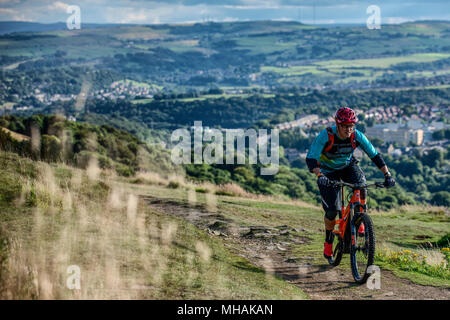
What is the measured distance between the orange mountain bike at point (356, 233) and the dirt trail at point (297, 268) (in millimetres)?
226

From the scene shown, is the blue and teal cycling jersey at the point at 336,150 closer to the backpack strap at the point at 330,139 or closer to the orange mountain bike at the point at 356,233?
the backpack strap at the point at 330,139

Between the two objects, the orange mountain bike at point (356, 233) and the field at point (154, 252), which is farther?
the orange mountain bike at point (356, 233)

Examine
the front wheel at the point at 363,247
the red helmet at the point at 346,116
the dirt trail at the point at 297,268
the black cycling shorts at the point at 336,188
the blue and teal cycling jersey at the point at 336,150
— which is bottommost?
the dirt trail at the point at 297,268

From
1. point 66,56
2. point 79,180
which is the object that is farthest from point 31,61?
point 79,180

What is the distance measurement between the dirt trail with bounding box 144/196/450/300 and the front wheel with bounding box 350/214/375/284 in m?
0.16

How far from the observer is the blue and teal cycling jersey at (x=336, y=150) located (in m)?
8.02

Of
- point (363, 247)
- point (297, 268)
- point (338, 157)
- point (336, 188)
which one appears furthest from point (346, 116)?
point (297, 268)

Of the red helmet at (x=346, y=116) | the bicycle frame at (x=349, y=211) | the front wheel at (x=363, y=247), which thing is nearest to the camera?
the front wheel at (x=363, y=247)

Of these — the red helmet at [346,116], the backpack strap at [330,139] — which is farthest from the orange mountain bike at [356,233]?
the red helmet at [346,116]

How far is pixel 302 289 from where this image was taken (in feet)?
24.0

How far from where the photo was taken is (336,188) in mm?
8289

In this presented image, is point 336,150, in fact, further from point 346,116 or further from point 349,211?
point 349,211

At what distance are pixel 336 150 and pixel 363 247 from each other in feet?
4.97

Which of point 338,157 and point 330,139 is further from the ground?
point 330,139
